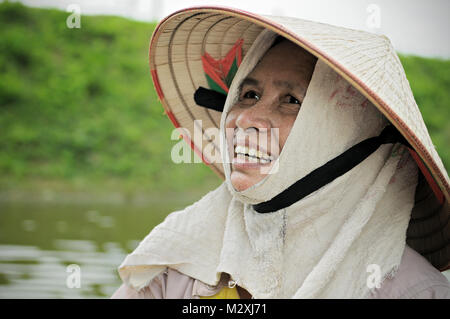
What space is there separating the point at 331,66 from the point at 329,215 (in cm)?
33

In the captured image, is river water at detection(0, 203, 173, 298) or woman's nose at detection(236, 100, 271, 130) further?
river water at detection(0, 203, 173, 298)

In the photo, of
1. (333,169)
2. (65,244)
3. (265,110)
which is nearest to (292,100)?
(265,110)

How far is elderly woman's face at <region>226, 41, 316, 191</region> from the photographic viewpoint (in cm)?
111

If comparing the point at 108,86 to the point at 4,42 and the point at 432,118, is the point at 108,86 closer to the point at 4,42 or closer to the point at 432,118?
the point at 4,42

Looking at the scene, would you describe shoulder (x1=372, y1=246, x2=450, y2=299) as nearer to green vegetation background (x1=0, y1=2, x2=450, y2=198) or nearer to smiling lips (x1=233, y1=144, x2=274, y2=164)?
smiling lips (x1=233, y1=144, x2=274, y2=164)

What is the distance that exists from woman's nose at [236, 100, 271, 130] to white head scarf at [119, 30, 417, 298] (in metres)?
0.08

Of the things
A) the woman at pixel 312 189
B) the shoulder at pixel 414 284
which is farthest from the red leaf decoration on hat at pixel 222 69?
the shoulder at pixel 414 284

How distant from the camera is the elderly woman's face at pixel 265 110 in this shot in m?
1.11

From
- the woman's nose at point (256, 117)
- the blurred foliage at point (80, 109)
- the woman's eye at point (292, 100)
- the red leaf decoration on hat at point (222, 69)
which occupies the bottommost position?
the woman's nose at point (256, 117)

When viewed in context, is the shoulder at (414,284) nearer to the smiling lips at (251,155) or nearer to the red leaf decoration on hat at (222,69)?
the smiling lips at (251,155)

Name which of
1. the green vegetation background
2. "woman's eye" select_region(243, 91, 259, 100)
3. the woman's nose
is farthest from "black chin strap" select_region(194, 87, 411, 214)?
the green vegetation background

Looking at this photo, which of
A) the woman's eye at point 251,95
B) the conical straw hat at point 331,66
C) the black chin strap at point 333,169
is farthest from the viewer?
the woman's eye at point 251,95
